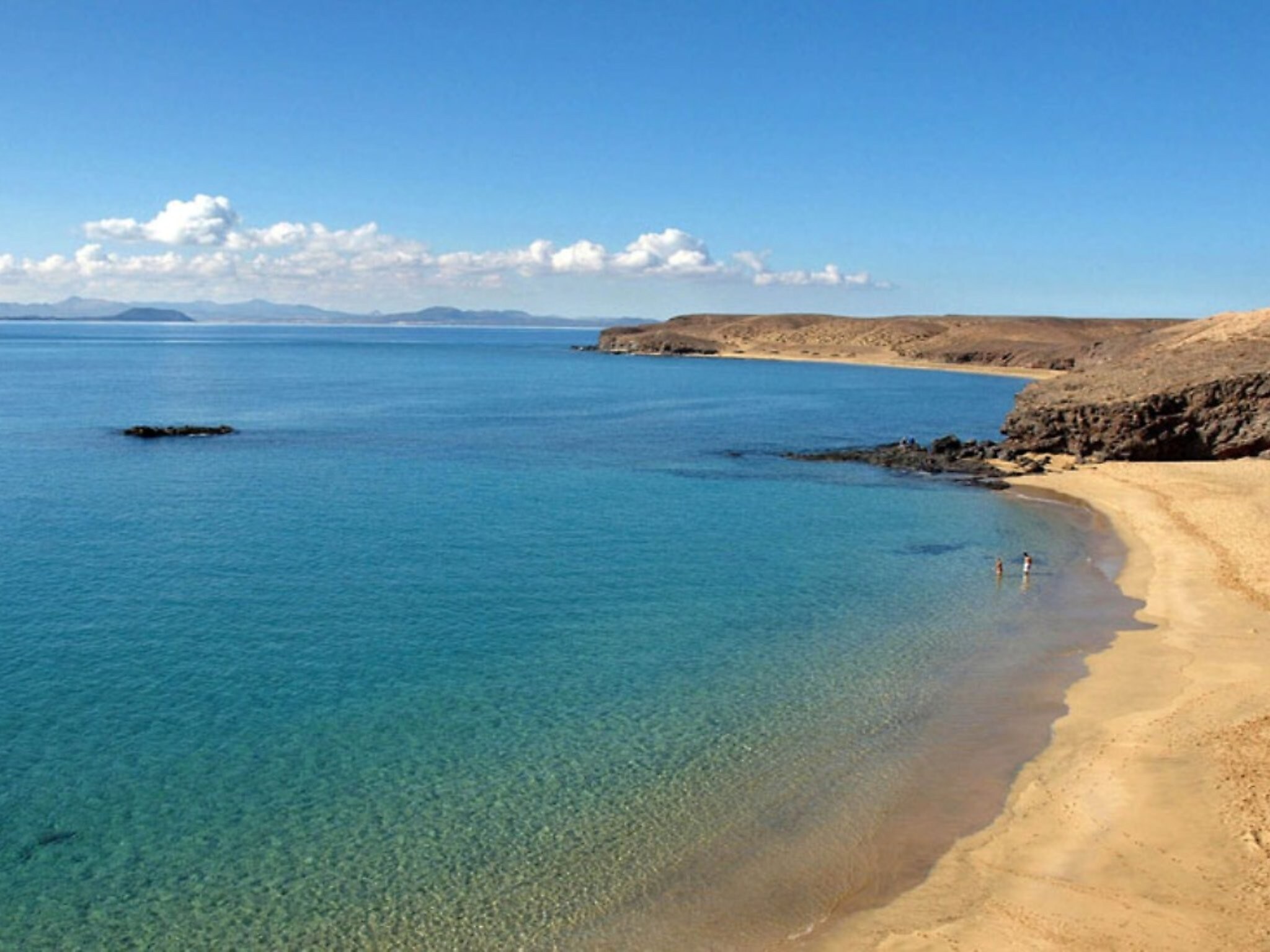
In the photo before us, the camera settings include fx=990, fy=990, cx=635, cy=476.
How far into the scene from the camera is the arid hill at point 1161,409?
67.6m

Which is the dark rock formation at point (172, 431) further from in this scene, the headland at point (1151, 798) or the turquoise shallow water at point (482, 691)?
the headland at point (1151, 798)

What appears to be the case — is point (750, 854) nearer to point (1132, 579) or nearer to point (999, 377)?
point (1132, 579)

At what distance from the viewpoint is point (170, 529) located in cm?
4647

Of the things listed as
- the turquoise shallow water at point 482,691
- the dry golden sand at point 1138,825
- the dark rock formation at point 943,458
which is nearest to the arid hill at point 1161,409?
the dark rock formation at point 943,458

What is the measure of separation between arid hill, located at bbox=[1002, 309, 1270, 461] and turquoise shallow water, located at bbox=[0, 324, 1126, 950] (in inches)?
595

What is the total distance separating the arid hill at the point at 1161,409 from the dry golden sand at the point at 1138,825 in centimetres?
3530

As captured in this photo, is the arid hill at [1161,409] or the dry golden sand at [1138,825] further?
the arid hill at [1161,409]

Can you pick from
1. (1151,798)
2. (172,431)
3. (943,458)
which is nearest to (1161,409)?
(943,458)

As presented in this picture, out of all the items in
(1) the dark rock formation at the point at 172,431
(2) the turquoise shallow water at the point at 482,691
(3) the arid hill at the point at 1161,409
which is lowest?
(2) the turquoise shallow water at the point at 482,691

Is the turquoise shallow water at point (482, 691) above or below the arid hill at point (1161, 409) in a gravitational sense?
Result: below

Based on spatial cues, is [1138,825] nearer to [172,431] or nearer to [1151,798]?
[1151,798]

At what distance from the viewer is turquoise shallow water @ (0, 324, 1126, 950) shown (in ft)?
60.3

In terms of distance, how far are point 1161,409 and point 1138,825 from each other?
55897 mm

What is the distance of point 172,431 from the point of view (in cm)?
8100
